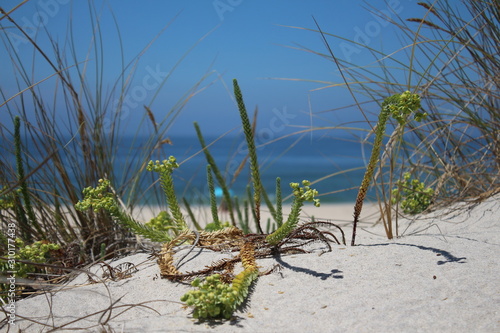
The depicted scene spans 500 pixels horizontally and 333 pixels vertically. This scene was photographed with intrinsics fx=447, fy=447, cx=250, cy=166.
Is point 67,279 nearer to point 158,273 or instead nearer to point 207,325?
point 158,273

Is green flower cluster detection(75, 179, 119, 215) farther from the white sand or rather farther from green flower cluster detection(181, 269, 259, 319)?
green flower cluster detection(181, 269, 259, 319)

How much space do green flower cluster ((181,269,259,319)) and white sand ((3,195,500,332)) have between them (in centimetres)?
4

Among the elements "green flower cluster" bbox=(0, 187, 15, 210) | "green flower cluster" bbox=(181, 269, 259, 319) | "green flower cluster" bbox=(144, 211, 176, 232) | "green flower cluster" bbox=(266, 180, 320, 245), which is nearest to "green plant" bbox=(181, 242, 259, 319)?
"green flower cluster" bbox=(181, 269, 259, 319)

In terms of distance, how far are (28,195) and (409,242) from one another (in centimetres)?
205

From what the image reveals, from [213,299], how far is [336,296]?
0.46 meters

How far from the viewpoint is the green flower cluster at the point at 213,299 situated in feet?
4.78

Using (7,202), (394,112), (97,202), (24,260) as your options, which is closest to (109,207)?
(97,202)

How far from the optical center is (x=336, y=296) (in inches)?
63.5

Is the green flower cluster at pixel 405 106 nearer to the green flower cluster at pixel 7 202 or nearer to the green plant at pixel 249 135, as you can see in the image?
the green plant at pixel 249 135

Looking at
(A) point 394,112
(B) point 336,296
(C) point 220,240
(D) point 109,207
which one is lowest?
(B) point 336,296

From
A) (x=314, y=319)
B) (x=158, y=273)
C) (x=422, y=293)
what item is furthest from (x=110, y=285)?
(x=422, y=293)

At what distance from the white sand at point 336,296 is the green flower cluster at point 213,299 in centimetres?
4

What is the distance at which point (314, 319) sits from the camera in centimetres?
148

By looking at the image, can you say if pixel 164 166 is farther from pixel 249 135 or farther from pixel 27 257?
pixel 27 257
